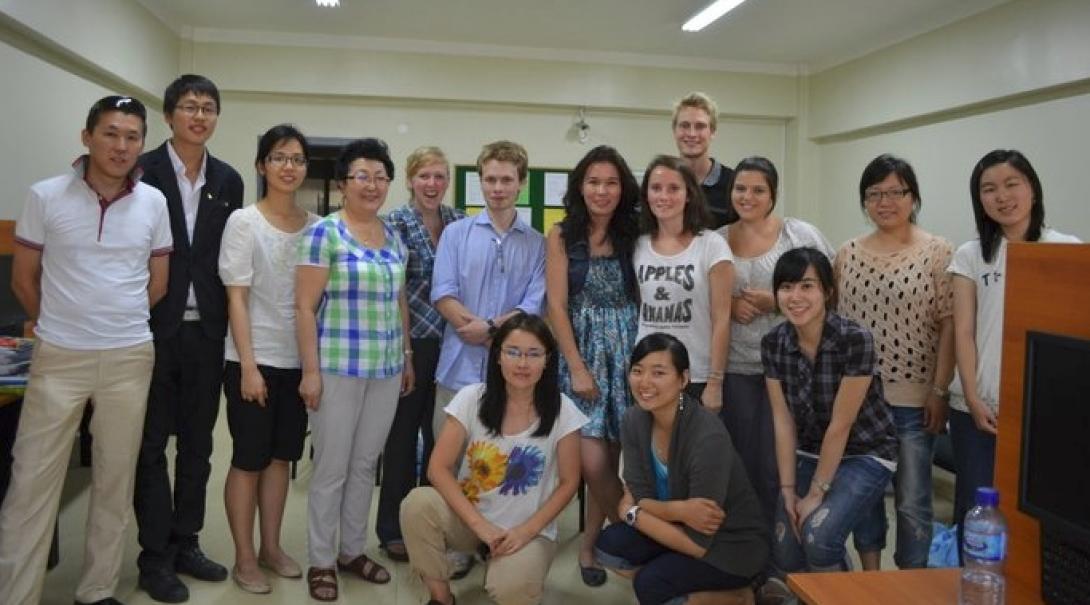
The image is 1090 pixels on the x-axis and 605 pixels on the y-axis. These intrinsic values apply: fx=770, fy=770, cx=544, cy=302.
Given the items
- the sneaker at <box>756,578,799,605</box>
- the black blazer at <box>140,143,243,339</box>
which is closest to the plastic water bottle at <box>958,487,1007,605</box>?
the sneaker at <box>756,578,799,605</box>

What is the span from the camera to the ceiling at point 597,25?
5.24 m

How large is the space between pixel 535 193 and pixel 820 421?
186 inches

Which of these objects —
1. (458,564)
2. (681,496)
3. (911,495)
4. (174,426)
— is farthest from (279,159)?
(911,495)

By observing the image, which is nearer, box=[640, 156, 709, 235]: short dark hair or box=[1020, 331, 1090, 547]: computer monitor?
box=[1020, 331, 1090, 547]: computer monitor

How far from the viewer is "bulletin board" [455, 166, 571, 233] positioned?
21.8 ft

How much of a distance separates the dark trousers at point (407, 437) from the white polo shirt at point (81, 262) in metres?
0.99

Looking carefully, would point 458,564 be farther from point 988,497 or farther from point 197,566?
point 988,497

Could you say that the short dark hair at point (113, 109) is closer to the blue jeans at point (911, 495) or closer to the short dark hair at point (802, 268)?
the short dark hair at point (802, 268)

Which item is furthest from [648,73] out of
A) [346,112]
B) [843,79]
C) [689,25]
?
[346,112]

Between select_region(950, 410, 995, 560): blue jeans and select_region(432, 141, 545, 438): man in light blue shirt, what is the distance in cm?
143

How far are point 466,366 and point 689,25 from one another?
3867 millimetres

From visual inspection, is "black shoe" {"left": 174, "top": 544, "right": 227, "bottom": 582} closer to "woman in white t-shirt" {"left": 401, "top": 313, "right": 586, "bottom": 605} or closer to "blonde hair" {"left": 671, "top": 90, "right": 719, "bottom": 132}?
"woman in white t-shirt" {"left": 401, "top": 313, "right": 586, "bottom": 605}

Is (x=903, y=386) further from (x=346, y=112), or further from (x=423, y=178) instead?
(x=346, y=112)

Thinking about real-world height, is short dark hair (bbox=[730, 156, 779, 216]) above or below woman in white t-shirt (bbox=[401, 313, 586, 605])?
above
